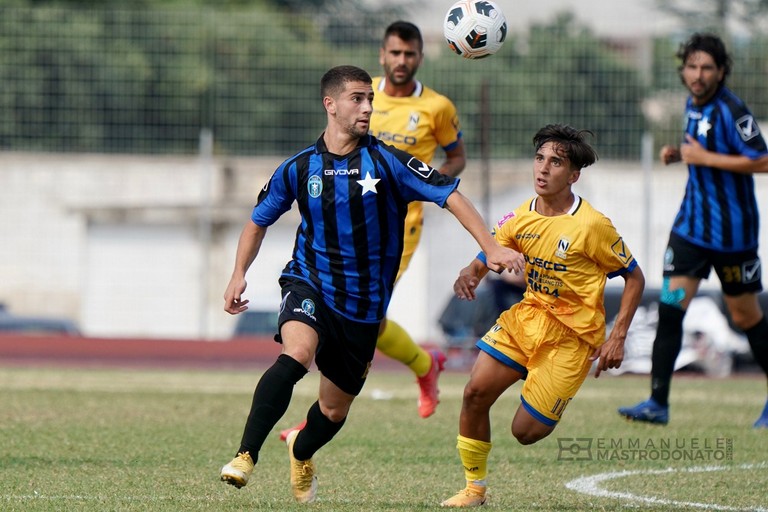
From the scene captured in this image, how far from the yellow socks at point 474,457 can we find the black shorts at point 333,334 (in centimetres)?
59

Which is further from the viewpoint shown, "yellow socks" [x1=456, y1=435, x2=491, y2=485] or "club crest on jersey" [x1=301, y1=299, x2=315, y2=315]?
"yellow socks" [x1=456, y1=435, x2=491, y2=485]

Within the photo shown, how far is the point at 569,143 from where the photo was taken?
21.0 feet

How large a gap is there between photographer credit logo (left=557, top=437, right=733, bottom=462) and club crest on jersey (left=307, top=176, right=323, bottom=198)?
8.39 ft

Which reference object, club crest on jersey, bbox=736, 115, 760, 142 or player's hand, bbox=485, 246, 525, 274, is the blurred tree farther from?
player's hand, bbox=485, 246, 525, 274

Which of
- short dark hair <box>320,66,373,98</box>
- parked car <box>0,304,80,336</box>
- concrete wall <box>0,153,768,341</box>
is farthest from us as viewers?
parked car <box>0,304,80,336</box>

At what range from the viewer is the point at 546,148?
21.0 ft

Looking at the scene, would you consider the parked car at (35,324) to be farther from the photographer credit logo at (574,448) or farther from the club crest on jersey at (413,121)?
the photographer credit logo at (574,448)

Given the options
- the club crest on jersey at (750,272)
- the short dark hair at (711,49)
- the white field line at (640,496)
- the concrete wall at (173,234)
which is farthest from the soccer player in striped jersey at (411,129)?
the concrete wall at (173,234)

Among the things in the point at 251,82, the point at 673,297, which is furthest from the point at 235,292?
the point at 251,82

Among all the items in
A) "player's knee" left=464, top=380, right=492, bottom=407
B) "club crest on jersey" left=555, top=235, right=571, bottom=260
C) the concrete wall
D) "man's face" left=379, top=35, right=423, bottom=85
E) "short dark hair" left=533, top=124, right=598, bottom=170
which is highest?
"man's face" left=379, top=35, right=423, bottom=85

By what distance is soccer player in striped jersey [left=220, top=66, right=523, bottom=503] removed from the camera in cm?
604

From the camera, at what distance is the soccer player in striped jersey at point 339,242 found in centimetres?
604

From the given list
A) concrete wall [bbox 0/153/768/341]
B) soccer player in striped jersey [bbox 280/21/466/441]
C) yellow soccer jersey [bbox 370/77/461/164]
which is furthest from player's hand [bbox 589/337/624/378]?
concrete wall [bbox 0/153/768/341]

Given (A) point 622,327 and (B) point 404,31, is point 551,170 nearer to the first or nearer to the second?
(A) point 622,327
